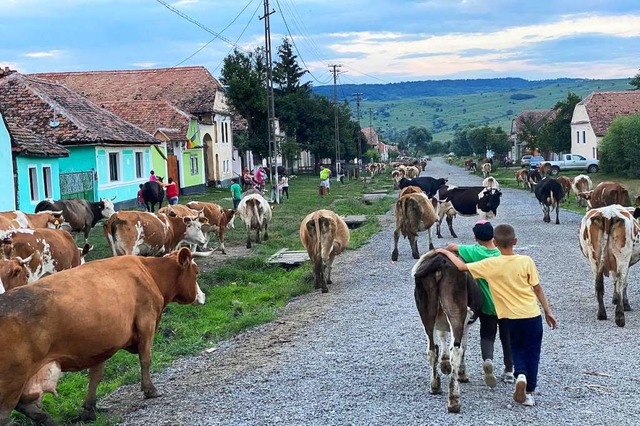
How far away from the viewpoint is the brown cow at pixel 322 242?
47.6 ft

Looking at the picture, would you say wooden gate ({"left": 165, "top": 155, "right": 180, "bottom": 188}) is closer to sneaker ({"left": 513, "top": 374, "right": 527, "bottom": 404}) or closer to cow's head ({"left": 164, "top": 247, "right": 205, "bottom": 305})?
cow's head ({"left": 164, "top": 247, "right": 205, "bottom": 305})

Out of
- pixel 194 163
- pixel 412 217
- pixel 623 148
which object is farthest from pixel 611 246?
pixel 623 148

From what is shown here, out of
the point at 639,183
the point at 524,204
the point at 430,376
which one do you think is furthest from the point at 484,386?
the point at 639,183

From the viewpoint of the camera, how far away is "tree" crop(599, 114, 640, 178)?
49.0m

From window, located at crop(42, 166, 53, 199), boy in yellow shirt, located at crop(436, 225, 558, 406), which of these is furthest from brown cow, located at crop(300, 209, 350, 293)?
window, located at crop(42, 166, 53, 199)

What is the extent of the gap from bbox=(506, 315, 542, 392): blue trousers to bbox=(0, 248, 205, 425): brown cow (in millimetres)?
3623

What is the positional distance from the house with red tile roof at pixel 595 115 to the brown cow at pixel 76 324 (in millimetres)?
63161

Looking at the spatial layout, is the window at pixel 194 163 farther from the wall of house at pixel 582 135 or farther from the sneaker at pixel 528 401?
the sneaker at pixel 528 401

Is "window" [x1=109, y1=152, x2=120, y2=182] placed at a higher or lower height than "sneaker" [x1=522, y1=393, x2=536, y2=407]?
higher

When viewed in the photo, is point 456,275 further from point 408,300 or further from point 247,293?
point 247,293

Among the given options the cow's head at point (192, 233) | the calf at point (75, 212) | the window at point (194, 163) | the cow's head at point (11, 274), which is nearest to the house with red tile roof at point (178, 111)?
the window at point (194, 163)

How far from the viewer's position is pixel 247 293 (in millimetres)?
14703

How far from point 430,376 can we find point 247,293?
22.8 feet

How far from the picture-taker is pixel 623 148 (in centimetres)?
5038
